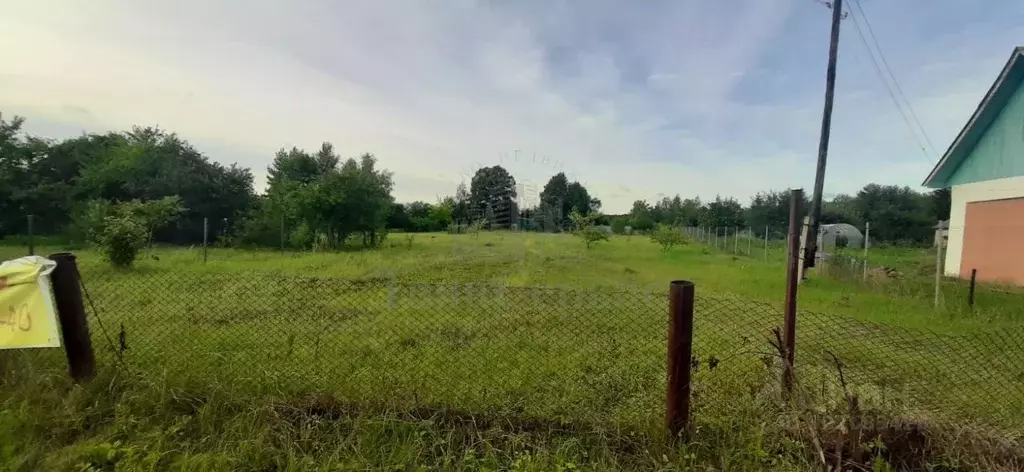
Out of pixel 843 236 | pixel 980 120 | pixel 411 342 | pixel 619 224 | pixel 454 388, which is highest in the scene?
pixel 980 120

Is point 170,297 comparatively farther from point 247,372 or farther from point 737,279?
point 737,279

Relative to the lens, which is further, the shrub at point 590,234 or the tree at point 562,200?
the tree at point 562,200

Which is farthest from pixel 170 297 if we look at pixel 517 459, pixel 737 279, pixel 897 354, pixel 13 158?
pixel 13 158

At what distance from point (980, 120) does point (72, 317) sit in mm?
13432

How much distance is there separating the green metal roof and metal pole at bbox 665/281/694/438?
1033cm

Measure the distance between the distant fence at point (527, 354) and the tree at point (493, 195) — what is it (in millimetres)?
10622

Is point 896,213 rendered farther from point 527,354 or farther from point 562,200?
point 527,354

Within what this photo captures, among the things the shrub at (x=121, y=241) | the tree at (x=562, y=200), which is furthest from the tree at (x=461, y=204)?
the shrub at (x=121, y=241)

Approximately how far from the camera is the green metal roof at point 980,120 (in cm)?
825

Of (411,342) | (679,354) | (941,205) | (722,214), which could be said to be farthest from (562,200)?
(679,354)

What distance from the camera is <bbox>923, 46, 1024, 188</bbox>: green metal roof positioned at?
8250 millimetres

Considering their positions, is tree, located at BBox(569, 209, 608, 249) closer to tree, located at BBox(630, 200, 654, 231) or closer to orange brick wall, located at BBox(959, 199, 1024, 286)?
orange brick wall, located at BBox(959, 199, 1024, 286)

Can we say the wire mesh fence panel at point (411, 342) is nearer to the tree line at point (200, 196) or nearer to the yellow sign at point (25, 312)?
the yellow sign at point (25, 312)

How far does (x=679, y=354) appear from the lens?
2.07 metres
